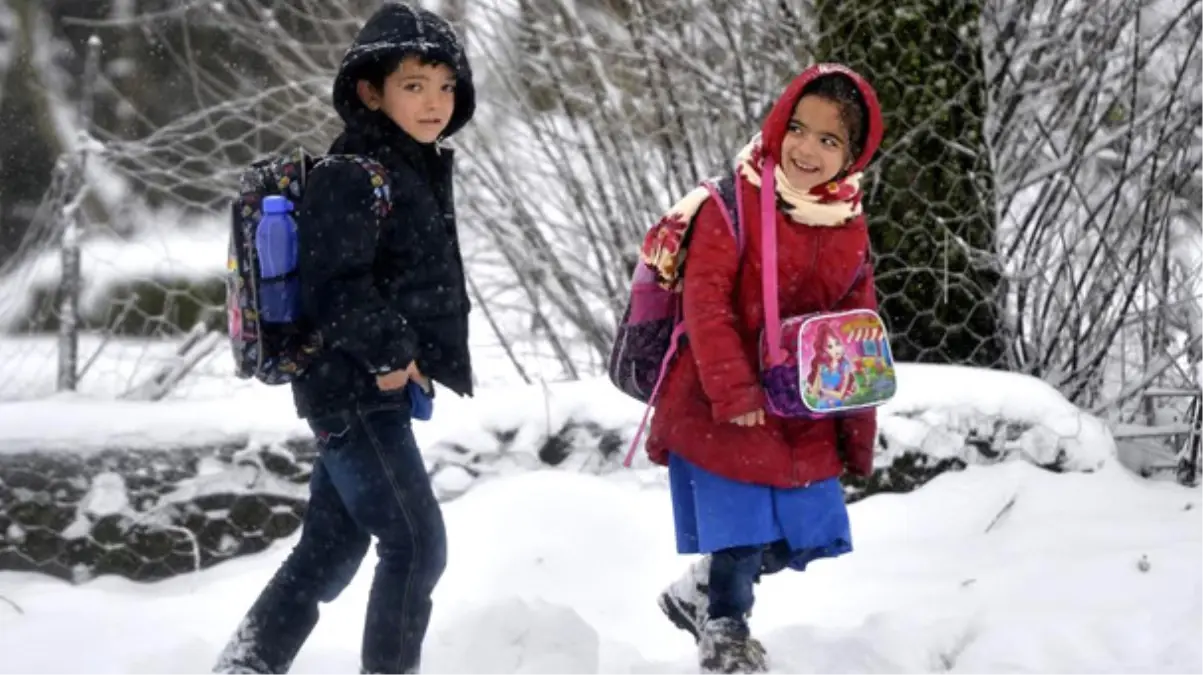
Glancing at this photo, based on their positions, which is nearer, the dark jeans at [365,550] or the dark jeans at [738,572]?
the dark jeans at [365,550]

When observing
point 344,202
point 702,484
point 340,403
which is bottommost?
point 702,484

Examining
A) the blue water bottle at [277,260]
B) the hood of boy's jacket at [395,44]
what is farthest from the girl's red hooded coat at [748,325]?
the blue water bottle at [277,260]

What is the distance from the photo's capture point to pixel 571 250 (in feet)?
15.1

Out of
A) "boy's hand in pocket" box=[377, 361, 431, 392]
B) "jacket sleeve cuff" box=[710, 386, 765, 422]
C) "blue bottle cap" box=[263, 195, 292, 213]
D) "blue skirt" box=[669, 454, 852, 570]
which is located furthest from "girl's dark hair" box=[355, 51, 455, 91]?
"blue skirt" box=[669, 454, 852, 570]

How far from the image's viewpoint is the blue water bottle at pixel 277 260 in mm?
2229

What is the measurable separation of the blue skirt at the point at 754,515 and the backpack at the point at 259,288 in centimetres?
78

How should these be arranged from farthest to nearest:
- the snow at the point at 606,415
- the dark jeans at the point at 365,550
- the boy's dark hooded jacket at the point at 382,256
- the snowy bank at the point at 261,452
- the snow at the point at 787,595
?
the snow at the point at 606,415
the snowy bank at the point at 261,452
the snow at the point at 787,595
the dark jeans at the point at 365,550
the boy's dark hooded jacket at the point at 382,256

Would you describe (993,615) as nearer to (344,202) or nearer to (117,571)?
(344,202)

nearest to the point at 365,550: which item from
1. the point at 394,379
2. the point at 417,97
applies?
the point at 394,379

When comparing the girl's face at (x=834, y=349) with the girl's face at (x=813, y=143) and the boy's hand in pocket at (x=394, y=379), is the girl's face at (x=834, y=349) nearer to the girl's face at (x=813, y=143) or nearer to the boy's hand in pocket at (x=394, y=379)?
the girl's face at (x=813, y=143)

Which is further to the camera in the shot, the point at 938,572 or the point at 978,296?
the point at 978,296

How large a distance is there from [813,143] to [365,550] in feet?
3.64

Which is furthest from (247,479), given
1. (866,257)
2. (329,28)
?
(329,28)

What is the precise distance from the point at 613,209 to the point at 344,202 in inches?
91.5
